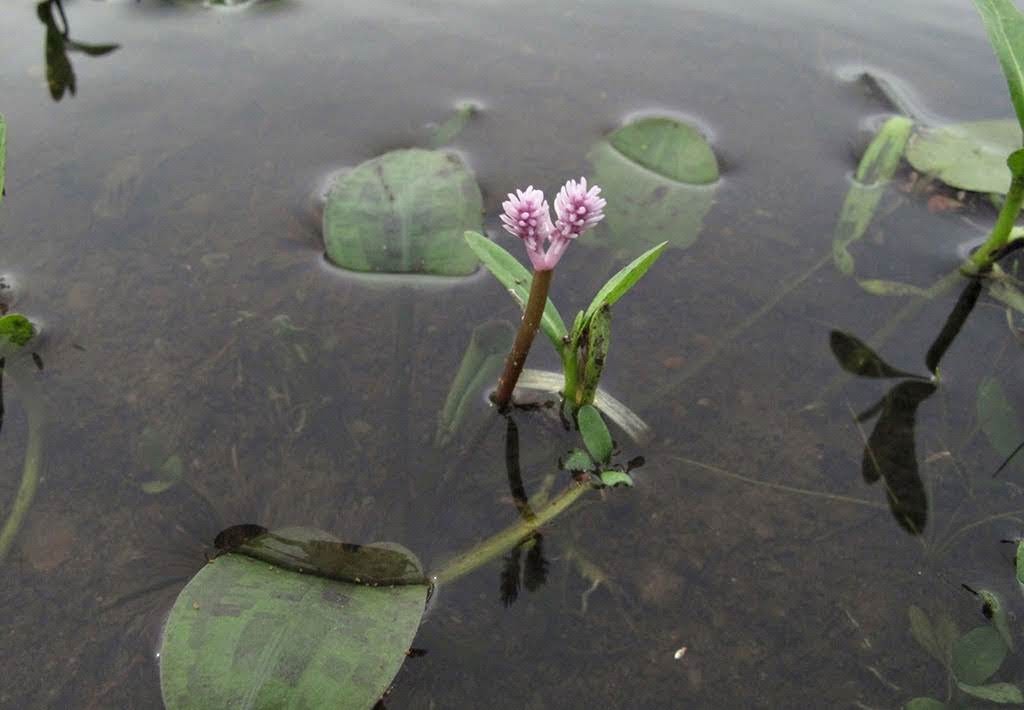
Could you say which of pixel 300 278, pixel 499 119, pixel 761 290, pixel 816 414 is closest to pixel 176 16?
pixel 499 119

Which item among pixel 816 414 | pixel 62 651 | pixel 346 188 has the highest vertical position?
pixel 346 188

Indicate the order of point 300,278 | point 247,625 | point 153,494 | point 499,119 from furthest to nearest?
point 499,119, point 300,278, point 153,494, point 247,625

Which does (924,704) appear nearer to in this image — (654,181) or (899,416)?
(899,416)

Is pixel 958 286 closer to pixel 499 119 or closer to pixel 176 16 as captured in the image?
pixel 499 119

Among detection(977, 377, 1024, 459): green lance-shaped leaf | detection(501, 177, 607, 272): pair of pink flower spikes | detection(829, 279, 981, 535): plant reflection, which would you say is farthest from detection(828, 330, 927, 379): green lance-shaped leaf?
detection(501, 177, 607, 272): pair of pink flower spikes

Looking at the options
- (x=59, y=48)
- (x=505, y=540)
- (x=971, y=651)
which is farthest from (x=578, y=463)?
(x=59, y=48)

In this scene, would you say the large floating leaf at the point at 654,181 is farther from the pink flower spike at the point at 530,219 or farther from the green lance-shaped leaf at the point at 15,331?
the green lance-shaped leaf at the point at 15,331

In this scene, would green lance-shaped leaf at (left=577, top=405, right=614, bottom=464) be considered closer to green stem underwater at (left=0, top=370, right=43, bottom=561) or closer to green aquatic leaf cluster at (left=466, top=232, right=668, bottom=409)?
green aquatic leaf cluster at (left=466, top=232, right=668, bottom=409)
